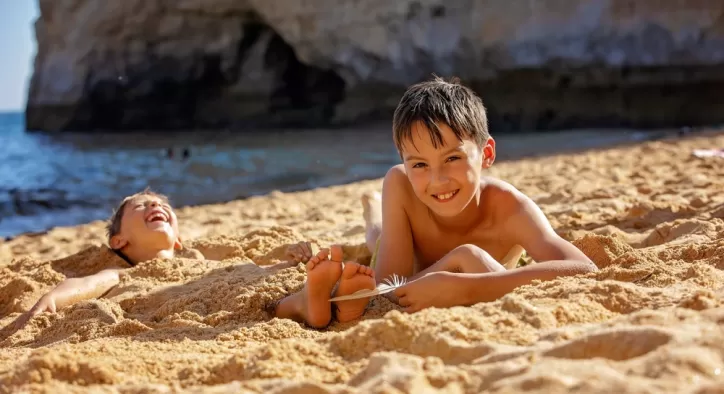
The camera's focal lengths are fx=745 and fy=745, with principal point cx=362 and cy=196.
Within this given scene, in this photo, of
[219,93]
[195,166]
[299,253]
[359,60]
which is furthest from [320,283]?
[219,93]

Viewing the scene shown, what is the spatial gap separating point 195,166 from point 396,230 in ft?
26.1

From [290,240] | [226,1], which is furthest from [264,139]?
[290,240]

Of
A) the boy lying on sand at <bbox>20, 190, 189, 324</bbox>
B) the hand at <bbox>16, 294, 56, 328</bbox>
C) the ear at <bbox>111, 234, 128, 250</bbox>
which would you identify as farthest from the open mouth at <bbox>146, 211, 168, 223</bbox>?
the hand at <bbox>16, 294, 56, 328</bbox>

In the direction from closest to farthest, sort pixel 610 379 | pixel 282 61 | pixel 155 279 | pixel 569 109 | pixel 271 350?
1. pixel 610 379
2. pixel 271 350
3. pixel 155 279
4. pixel 569 109
5. pixel 282 61

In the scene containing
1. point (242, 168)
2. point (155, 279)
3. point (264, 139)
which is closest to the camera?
point (155, 279)

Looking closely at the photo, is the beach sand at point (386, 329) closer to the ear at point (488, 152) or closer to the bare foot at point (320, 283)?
the bare foot at point (320, 283)

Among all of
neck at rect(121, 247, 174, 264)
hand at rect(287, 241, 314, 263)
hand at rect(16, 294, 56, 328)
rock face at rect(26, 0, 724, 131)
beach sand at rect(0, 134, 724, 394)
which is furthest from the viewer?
rock face at rect(26, 0, 724, 131)

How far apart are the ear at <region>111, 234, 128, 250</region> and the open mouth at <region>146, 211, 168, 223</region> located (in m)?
0.15

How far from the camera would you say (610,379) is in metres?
1.35

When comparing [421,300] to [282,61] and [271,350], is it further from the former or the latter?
[282,61]

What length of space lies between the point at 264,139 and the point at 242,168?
4.45m

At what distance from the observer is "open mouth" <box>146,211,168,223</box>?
3.67 m

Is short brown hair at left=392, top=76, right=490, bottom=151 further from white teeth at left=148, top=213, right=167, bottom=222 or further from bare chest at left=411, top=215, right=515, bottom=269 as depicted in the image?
white teeth at left=148, top=213, right=167, bottom=222

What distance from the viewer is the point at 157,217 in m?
3.71
